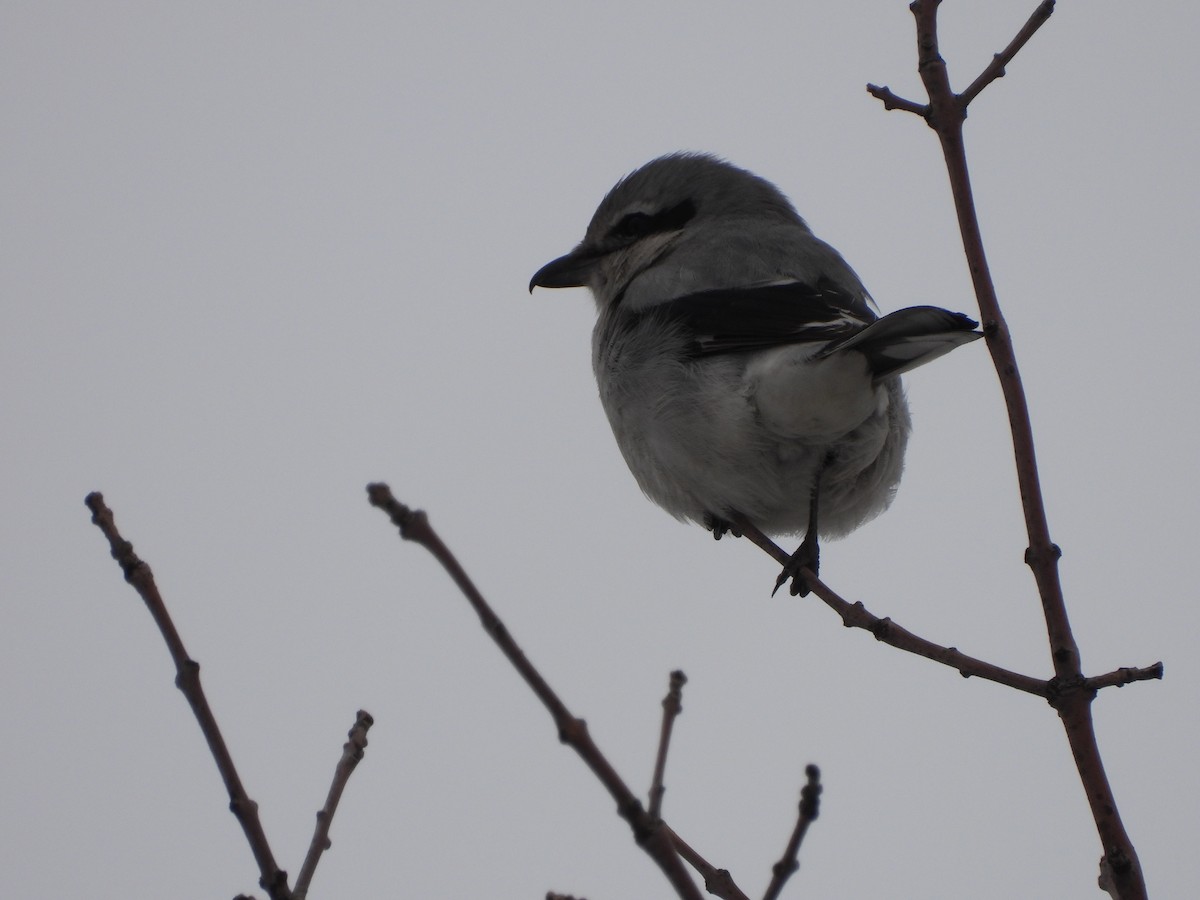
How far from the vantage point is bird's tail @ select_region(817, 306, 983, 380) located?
2.40 m

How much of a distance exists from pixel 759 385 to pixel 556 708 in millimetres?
2129

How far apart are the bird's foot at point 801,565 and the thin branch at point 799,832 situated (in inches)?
43.0

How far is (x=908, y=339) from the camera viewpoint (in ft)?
8.44

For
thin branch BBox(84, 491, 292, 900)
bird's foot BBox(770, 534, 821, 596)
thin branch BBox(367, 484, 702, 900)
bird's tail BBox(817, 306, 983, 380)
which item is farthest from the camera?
bird's foot BBox(770, 534, 821, 596)

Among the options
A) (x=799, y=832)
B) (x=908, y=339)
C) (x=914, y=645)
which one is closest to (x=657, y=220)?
(x=908, y=339)

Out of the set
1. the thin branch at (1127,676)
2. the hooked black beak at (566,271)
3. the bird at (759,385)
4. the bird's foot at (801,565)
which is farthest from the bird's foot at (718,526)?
the thin branch at (1127,676)

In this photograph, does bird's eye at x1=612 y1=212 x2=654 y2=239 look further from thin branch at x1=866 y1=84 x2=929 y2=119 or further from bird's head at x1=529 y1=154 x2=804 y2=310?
thin branch at x1=866 y1=84 x2=929 y2=119

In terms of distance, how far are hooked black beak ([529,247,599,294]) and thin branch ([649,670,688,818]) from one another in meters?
2.91

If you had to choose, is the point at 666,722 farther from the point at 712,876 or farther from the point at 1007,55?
the point at 1007,55

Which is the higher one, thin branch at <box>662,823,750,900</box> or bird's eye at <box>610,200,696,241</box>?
bird's eye at <box>610,200,696,241</box>

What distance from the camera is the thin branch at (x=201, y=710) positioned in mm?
1300

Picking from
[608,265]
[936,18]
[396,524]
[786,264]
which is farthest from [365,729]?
[608,265]

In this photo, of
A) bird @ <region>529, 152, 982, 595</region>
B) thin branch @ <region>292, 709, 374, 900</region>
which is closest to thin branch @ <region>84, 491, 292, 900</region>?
thin branch @ <region>292, 709, 374, 900</region>

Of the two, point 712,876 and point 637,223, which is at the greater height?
point 637,223
